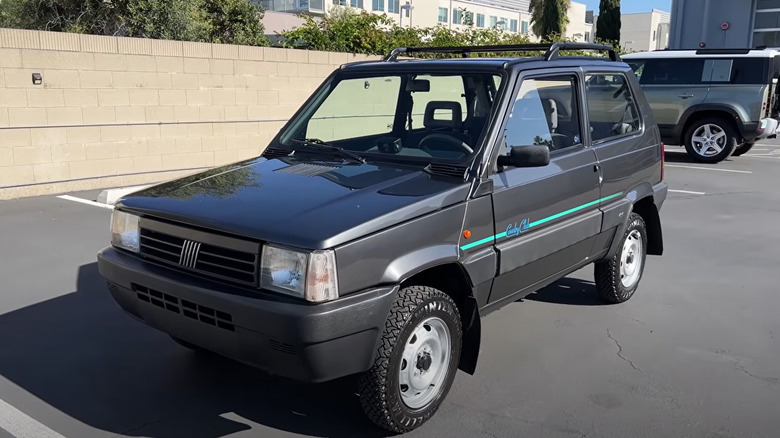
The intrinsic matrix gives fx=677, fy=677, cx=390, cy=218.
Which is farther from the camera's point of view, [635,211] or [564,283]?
[564,283]

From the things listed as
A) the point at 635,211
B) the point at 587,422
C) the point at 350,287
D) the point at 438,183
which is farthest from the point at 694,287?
the point at 350,287

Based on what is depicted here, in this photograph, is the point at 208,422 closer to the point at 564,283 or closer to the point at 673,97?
the point at 564,283

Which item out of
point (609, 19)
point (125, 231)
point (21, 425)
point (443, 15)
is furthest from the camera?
point (443, 15)

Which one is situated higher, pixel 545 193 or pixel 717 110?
pixel 717 110

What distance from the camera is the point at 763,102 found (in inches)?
502

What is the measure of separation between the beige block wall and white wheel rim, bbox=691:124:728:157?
25.8 feet

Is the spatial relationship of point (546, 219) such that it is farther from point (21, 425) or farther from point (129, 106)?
point (129, 106)

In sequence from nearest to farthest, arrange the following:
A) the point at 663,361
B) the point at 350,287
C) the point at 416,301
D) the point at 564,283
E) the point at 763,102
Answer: the point at 350,287
the point at 416,301
the point at 663,361
the point at 564,283
the point at 763,102

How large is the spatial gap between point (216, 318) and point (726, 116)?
12.7 meters

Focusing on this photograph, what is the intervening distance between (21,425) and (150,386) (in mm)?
681

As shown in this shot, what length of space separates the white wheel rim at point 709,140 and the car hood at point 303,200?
1157 cm

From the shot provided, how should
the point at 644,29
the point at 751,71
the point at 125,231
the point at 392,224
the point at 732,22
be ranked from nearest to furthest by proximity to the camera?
the point at 392,224 → the point at 125,231 → the point at 751,71 → the point at 732,22 → the point at 644,29

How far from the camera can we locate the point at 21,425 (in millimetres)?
3445

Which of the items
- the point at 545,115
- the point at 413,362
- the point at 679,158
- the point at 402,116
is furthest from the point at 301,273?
the point at 679,158
